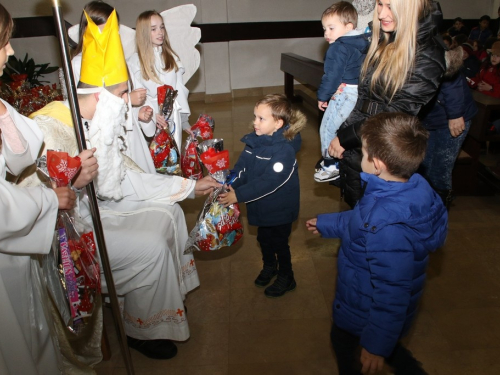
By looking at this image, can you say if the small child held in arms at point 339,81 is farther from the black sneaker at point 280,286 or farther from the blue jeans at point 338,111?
the black sneaker at point 280,286

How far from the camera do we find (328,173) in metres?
2.72

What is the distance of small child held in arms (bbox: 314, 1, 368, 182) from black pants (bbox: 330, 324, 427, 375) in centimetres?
111

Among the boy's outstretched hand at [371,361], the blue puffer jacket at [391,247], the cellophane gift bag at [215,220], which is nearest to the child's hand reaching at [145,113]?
the cellophane gift bag at [215,220]

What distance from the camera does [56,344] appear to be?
6.27 ft

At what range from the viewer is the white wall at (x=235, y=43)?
756cm

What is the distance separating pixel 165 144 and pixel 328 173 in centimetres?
126

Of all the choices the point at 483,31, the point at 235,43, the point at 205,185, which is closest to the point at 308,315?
the point at 205,185

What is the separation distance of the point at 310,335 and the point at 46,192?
61.9 inches

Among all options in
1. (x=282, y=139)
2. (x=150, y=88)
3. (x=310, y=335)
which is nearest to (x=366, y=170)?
(x=282, y=139)

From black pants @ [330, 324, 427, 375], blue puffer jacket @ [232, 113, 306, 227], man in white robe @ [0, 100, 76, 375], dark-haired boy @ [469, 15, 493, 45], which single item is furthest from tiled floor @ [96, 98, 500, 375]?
dark-haired boy @ [469, 15, 493, 45]

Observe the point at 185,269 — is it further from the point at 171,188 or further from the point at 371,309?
the point at 371,309

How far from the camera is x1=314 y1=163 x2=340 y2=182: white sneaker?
2.71m

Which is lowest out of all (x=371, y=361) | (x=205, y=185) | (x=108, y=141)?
(x=371, y=361)

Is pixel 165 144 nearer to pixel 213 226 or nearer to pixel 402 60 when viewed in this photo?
pixel 213 226
